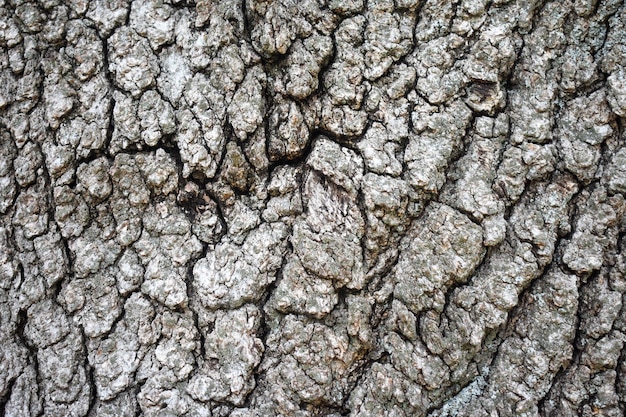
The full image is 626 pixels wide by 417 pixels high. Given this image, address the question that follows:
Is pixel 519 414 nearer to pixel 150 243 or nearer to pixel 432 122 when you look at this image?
pixel 432 122

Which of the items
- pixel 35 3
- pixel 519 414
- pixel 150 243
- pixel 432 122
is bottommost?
pixel 519 414

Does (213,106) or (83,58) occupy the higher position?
(83,58)

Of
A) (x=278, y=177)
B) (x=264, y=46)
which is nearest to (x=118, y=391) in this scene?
(x=278, y=177)

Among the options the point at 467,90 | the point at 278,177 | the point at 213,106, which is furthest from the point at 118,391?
the point at 467,90

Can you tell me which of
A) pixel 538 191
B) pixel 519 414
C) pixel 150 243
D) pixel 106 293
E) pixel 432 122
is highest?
pixel 432 122

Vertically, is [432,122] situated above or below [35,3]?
below

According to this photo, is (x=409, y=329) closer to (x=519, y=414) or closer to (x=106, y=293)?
(x=519, y=414)
